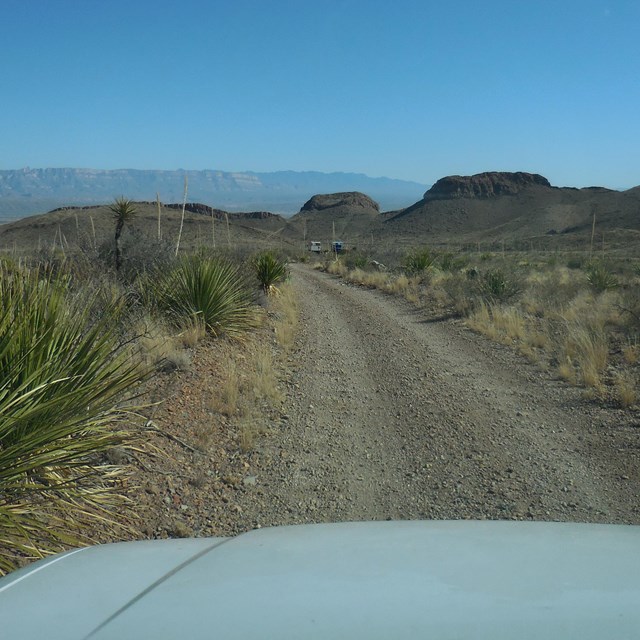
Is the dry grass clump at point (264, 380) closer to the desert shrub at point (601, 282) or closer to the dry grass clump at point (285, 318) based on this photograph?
the dry grass clump at point (285, 318)

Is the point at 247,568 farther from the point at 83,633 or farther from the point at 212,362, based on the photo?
the point at 212,362

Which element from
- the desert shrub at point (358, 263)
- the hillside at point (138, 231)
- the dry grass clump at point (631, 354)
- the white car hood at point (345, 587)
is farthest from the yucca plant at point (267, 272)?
the white car hood at point (345, 587)

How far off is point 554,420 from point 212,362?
444 cm

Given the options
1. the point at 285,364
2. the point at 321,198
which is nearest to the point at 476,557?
the point at 285,364

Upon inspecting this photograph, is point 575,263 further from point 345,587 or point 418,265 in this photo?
point 345,587

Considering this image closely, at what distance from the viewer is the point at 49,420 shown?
177 inches

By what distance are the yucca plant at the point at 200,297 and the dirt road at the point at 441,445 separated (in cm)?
137

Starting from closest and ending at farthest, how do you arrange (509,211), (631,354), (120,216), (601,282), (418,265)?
(631,354) < (120,216) < (601,282) < (418,265) < (509,211)

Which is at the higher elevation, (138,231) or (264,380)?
(138,231)

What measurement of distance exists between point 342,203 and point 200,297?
354ft

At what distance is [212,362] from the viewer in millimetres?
9523

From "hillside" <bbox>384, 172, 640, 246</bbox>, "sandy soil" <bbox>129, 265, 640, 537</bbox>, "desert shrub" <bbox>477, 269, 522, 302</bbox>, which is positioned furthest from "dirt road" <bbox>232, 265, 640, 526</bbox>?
"hillside" <bbox>384, 172, 640, 246</bbox>

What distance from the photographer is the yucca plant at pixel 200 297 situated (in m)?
11.0

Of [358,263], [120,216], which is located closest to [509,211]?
[358,263]
